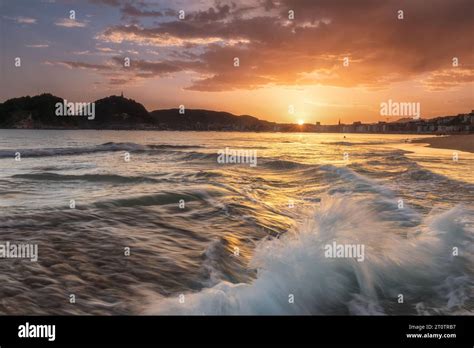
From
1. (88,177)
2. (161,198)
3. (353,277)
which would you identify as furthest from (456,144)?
(353,277)

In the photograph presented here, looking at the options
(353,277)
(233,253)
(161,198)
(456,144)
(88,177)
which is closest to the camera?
(353,277)

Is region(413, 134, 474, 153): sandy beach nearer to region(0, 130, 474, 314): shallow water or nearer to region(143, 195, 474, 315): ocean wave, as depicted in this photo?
region(0, 130, 474, 314): shallow water

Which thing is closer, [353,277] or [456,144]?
[353,277]

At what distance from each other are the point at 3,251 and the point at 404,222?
9.81 meters

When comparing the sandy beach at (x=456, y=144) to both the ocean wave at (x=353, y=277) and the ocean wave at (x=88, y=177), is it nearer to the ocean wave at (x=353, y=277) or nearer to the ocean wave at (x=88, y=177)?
the ocean wave at (x=88, y=177)

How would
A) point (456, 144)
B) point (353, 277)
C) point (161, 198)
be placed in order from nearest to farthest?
point (353, 277)
point (161, 198)
point (456, 144)

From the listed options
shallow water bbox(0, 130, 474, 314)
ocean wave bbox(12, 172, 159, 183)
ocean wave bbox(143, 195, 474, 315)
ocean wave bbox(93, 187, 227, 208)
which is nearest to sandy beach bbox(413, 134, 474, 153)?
ocean wave bbox(12, 172, 159, 183)

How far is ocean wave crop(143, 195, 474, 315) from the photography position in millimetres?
5977

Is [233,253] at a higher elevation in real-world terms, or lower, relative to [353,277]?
higher

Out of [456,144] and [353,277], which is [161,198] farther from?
[456,144]

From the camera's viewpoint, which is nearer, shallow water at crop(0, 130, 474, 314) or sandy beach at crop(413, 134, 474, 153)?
shallow water at crop(0, 130, 474, 314)

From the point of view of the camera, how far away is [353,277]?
Answer: 728 centimetres

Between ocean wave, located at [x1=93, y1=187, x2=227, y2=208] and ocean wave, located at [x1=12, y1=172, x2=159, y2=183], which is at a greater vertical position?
ocean wave, located at [x1=12, y1=172, x2=159, y2=183]
